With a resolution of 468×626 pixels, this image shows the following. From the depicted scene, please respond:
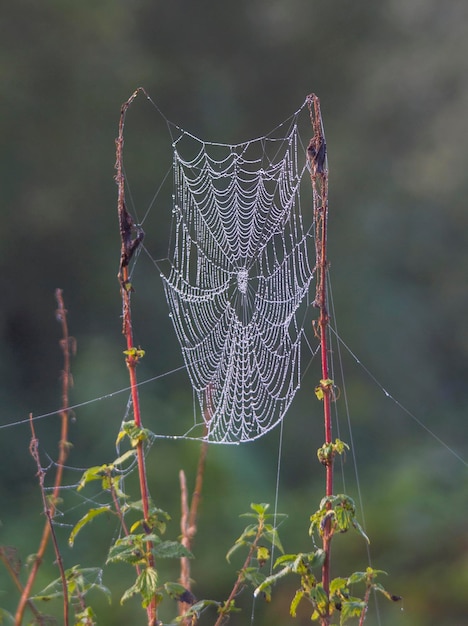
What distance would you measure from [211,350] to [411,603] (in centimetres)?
196

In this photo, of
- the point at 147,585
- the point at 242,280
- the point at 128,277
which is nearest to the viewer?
the point at 147,585

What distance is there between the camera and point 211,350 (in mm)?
3035

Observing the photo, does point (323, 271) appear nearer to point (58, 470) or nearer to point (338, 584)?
point (338, 584)

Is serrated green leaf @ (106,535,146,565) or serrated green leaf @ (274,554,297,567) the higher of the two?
serrated green leaf @ (106,535,146,565)

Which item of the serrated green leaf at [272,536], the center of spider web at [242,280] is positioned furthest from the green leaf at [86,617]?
the center of spider web at [242,280]

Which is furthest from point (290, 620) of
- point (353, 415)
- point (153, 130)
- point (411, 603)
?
point (153, 130)

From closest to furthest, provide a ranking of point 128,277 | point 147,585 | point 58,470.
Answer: point 147,585 < point 128,277 < point 58,470

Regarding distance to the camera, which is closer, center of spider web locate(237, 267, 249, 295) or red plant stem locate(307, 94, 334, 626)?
red plant stem locate(307, 94, 334, 626)

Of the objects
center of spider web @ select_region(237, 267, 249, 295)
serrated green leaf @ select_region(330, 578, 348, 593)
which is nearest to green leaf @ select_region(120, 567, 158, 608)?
serrated green leaf @ select_region(330, 578, 348, 593)

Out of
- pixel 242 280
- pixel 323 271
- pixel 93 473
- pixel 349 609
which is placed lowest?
pixel 349 609

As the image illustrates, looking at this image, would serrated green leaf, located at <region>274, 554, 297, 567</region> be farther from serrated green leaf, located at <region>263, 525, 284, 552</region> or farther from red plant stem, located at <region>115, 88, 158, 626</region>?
red plant stem, located at <region>115, 88, 158, 626</region>

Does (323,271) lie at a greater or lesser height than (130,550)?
greater

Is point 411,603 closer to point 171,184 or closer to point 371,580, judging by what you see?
point 171,184

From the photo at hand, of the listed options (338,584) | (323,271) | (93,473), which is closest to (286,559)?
(338,584)
